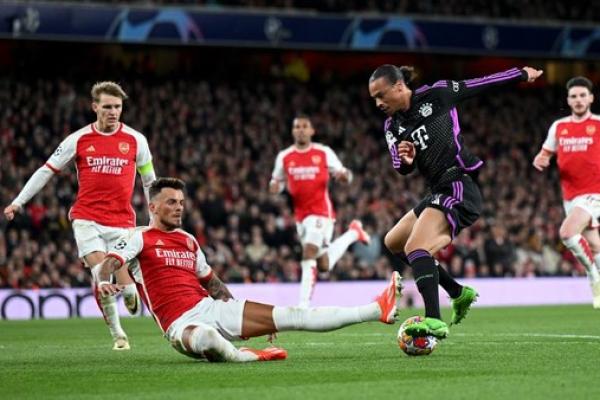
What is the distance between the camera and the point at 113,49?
96.4ft

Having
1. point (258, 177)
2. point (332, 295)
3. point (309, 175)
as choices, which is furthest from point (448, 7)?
point (309, 175)

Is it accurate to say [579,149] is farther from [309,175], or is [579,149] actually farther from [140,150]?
[140,150]

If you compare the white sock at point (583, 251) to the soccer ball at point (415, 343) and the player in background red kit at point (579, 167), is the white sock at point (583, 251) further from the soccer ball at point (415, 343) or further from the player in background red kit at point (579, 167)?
the soccer ball at point (415, 343)

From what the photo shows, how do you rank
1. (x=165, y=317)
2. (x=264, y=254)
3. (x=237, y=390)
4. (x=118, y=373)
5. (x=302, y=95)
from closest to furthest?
(x=237, y=390) < (x=118, y=373) < (x=165, y=317) < (x=264, y=254) < (x=302, y=95)

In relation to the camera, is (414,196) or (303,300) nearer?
(303,300)

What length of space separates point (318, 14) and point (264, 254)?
7.18m

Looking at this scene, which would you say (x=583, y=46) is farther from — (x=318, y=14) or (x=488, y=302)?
(x=488, y=302)

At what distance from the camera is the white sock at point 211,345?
847 cm

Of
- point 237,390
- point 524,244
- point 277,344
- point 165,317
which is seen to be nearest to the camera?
Answer: point 237,390

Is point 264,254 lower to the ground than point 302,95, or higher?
lower

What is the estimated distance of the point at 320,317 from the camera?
8.47 meters

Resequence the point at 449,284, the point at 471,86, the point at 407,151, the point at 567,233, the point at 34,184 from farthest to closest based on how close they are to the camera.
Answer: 1. the point at 567,233
2. the point at 34,184
3. the point at 449,284
4. the point at 471,86
5. the point at 407,151

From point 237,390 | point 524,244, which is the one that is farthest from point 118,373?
point 524,244

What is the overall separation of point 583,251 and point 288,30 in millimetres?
14271
